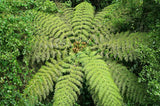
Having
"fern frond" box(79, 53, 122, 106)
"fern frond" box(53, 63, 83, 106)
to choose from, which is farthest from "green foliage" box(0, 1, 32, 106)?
"fern frond" box(79, 53, 122, 106)

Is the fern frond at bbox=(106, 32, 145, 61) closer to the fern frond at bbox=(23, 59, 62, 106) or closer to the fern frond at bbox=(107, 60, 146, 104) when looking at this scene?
the fern frond at bbox=(107, 60, 146, 104)

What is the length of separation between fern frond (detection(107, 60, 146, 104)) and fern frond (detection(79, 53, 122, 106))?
0.97 feet

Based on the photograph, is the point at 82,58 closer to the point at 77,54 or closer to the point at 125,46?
the point at 77,54

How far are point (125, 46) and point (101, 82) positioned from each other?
1129 mm

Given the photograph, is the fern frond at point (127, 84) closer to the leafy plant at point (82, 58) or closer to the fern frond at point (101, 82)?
the leafy plant at point (82, 58)

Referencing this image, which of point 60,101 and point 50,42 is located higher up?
point 50,42

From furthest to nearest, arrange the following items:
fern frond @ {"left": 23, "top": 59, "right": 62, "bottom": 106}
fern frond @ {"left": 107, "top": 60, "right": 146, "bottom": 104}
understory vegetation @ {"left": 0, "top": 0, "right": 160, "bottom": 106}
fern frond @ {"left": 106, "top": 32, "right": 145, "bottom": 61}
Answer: fern frond @ {"left": 106, "top": 32, "right": 145, "bottom": 61} < fern frond @ {"left": 107, "top": 60, "right": 146, "bottom": 104} < fern frond @ {"left": 23, "top": 59, "right": 62, "bottom": 106} < understory vegetation @ {"left": 0, "top": 0, "right": 160, "bottom": 106}

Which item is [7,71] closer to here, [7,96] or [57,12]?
[7,96]

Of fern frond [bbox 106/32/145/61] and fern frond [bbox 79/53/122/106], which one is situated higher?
fern frond [bbox 106/32/145/61]

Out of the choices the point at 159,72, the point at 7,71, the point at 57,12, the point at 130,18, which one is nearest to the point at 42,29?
the point at 57,12

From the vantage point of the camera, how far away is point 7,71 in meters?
2.98

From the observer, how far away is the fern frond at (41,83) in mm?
3240

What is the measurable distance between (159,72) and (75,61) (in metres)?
1.79

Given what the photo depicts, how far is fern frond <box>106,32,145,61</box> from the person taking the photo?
3.68 meters
